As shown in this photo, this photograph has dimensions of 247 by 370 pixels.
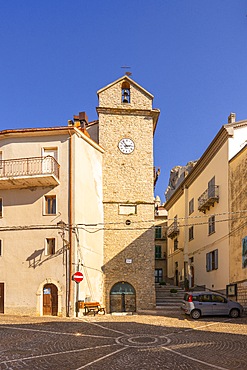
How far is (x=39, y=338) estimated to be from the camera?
1402 centimetres

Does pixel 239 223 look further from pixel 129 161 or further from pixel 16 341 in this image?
pixel 16 341

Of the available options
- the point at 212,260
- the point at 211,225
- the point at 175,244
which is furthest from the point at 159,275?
the point at 211,225

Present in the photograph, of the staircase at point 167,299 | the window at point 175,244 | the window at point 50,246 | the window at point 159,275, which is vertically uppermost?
the window at point 50,246

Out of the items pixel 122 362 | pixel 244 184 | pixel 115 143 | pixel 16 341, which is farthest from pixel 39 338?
pixel 115 143

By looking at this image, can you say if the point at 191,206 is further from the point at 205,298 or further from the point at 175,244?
the point at 205,298

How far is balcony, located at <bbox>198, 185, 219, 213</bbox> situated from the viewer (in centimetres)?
2653

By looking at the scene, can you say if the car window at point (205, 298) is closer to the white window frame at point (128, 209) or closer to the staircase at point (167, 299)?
the staircase at point (167, 299)

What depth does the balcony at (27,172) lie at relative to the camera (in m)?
21.9

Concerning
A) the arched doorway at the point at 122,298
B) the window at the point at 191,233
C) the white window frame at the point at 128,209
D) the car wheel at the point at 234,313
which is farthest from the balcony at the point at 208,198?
the car wheel at the point at 234,313

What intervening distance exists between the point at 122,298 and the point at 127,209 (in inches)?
229

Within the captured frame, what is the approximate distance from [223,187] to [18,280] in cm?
1401

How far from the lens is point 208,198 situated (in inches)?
1067

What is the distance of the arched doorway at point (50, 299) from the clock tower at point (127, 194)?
15.6 ft

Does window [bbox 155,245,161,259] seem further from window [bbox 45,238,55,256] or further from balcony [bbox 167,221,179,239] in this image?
window [bbox 45,238,55,256]
